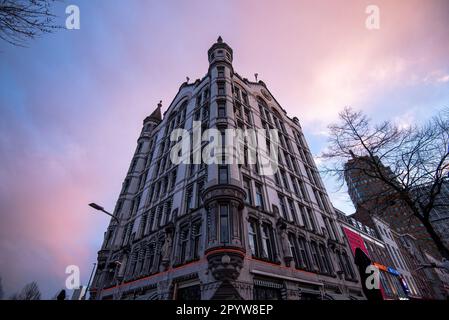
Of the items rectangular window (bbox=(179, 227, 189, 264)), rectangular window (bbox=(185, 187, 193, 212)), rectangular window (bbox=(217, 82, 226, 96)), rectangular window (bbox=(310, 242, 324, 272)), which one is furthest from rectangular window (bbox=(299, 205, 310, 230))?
rectangular window (bbox=(217, 82, 226, 96))

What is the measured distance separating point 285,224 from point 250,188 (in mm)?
3722

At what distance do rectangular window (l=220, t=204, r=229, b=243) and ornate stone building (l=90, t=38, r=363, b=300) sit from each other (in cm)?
7

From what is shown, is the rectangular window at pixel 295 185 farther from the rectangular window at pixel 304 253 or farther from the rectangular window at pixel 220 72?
the rectangular window at pixel 220 72

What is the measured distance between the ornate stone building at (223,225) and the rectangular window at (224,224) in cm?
7

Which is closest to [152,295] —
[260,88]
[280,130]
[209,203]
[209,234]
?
[209,234]

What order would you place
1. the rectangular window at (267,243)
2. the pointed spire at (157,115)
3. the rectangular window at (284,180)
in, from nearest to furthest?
the rectangular window at (267,243) < the rectangular window at (284,180) < the pointed spire at (157,115)

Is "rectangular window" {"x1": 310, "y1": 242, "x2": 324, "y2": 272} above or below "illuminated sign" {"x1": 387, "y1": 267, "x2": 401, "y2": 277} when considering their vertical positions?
below

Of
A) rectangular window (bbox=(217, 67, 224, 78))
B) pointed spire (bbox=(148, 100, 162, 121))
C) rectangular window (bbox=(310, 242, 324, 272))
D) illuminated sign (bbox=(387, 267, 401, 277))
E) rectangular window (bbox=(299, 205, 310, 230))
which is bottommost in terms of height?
rectangular window (bbox=(310, 242, 324, 272))

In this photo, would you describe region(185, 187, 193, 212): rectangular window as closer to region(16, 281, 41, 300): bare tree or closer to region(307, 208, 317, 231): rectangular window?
region(307, 208, 317, 231): rectangular window

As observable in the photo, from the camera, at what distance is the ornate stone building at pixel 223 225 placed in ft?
39.2

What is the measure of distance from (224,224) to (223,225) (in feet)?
0.29

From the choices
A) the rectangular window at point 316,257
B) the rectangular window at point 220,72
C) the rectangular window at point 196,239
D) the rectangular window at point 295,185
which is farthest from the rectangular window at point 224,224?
the rectangular window at point 220,72

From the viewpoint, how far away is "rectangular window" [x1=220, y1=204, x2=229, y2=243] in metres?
12.0

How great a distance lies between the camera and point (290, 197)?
65.1ft
